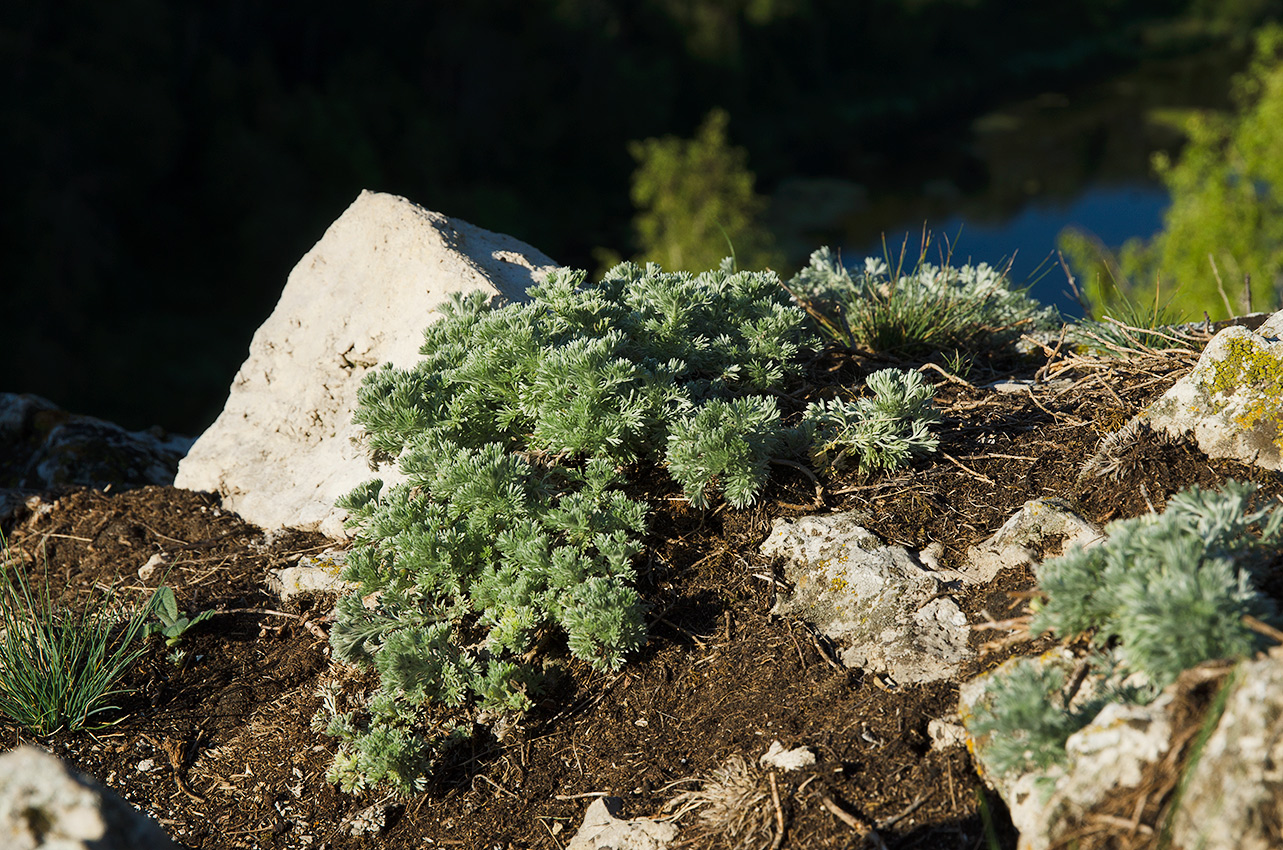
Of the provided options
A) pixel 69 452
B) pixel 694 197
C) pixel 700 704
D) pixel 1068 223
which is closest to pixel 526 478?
pixel 700 704

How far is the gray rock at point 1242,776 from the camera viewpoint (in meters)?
1.80

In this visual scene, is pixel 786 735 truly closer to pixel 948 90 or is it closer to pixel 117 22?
pixel 117 22

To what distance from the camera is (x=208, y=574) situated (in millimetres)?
4312

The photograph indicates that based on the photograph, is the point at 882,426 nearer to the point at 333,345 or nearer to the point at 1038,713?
the point at 1038,713

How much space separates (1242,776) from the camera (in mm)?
1833

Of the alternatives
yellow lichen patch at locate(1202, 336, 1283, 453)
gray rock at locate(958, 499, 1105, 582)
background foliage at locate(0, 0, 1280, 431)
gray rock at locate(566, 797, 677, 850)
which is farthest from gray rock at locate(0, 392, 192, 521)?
background foliage at locate(0, 0, 1280, 431)

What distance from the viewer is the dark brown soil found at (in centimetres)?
259

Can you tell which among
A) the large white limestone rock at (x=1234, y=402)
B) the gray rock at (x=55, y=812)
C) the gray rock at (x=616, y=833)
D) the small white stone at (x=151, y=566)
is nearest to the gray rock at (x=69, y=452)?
the small white stone at (x=151, y=566)

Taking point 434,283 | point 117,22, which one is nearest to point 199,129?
point 117,22

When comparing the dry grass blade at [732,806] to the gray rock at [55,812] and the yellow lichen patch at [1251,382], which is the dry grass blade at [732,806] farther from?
the yellow lichen patch at [1251,382]

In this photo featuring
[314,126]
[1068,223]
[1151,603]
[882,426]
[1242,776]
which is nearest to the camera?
[1242,776]

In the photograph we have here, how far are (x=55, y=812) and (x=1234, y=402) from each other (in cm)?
383

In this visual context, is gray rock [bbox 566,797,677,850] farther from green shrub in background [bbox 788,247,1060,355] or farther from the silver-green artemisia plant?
green shrub in background [bbox 788,247,1060,355]

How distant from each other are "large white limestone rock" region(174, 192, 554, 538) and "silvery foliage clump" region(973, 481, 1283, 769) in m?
3.02
